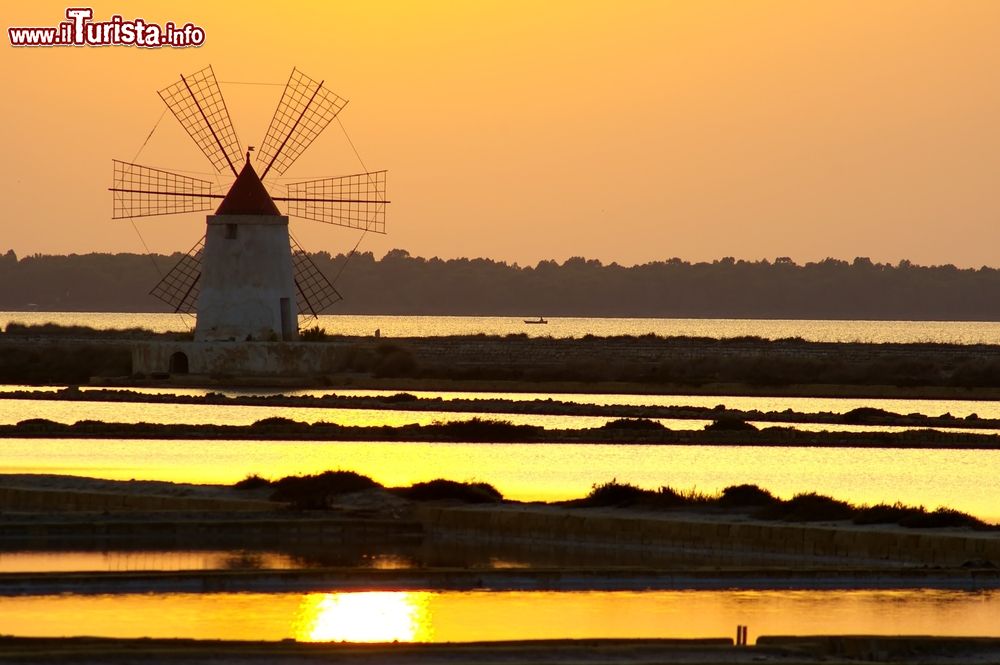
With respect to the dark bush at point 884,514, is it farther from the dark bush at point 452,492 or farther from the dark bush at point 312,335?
the dark bush at point 312,335

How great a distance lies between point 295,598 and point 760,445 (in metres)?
18.8

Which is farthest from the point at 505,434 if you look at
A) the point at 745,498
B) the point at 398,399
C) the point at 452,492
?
the point at 745,498

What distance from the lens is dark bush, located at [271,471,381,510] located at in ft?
59.6

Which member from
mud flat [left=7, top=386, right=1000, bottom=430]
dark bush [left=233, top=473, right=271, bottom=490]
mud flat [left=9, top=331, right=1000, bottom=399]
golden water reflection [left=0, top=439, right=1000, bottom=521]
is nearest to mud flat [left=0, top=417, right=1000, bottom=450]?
golden water reflection [left=0, top=439, right=1000, bottom=521]

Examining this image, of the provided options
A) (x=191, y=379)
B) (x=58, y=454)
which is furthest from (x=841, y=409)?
(x=58, y=454)

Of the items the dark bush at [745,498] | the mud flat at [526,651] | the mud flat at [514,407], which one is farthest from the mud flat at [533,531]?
the mud flat at [514,407]

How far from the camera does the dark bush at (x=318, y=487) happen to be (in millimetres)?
18156

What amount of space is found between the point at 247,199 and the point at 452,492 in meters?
31.4

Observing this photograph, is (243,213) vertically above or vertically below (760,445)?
→ above

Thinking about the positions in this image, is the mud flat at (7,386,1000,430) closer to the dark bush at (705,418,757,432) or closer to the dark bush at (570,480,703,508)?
the dark bush at (705,418,757,432)

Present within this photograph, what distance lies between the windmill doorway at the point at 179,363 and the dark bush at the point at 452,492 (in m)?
32.9

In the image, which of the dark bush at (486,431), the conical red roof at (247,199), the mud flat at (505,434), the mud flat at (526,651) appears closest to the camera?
the mud flat at (526,651)

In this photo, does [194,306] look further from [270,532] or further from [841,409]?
[270,532]

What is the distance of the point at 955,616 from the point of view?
12359 mm
